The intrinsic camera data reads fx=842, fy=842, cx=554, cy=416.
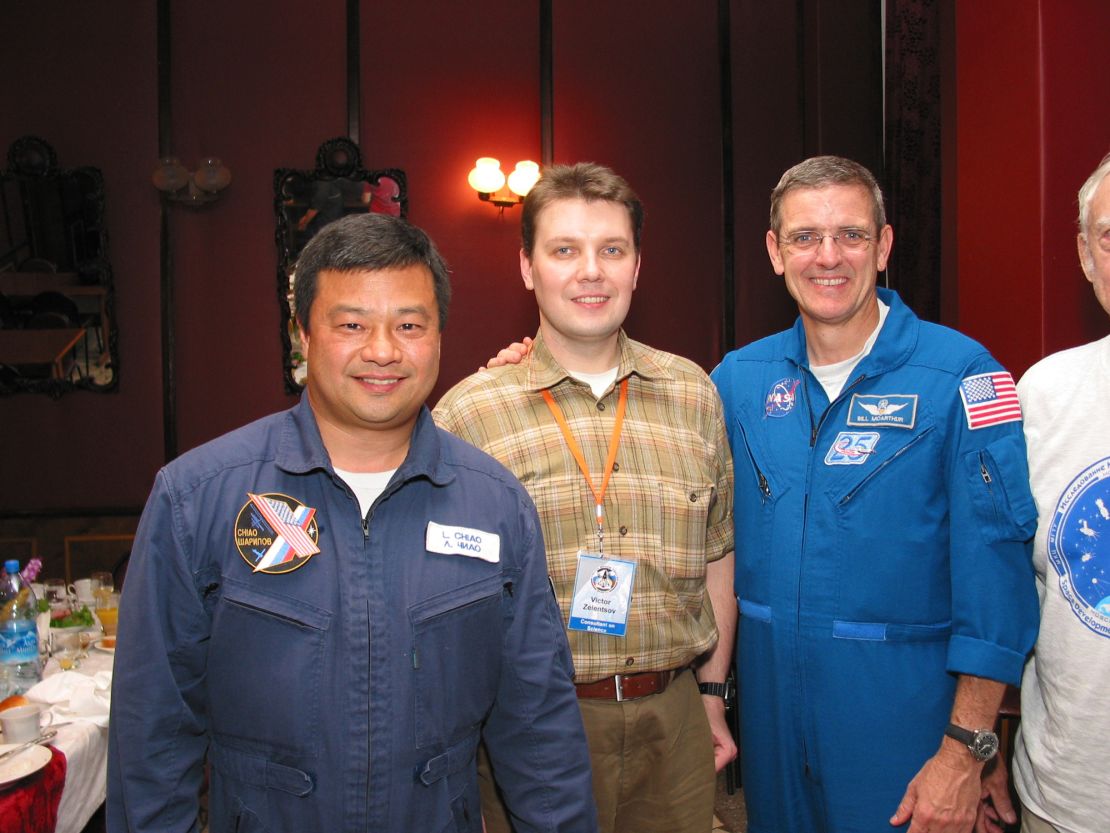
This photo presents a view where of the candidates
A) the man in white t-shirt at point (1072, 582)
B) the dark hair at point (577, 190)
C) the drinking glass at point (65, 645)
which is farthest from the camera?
the drinking glass at point (65, 645)

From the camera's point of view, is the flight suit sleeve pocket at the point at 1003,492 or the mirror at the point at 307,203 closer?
the flight suit sleeve pocket at the point at 1003,492

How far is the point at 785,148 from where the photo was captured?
619 centimetres

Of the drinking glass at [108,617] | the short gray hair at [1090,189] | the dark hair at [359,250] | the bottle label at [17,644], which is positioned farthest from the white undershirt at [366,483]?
the drinking glass at [108,617]

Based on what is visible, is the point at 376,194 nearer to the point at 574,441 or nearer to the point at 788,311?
the point at 788,311

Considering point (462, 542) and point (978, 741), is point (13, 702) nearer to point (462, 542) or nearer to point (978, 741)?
point (462, 542)

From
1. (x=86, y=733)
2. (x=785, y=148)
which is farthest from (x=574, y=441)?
(x=785, y=148)

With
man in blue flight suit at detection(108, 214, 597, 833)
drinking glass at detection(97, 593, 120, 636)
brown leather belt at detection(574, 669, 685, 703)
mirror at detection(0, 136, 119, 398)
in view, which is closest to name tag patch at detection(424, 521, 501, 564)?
man in blue flight suit at detection(108, 214, 597, 833)

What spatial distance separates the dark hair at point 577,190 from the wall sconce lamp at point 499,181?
3645 millimetres

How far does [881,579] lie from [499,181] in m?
4.42

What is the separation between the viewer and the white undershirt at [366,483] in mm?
1500

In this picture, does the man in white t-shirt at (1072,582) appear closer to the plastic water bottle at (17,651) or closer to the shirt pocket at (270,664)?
the shirt pocket at (270,664)

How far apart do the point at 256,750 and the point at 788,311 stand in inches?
214

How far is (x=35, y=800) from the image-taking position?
1.87m

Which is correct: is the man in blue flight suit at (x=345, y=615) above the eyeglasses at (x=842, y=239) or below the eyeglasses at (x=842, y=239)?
below
